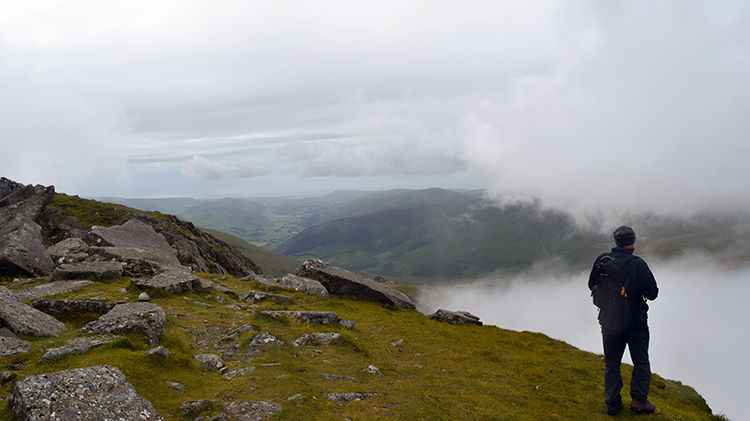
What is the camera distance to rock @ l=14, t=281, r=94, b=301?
74.3 ft

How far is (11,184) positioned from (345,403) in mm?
97418

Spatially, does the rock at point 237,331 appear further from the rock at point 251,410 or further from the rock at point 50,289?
the rock at point 50,289

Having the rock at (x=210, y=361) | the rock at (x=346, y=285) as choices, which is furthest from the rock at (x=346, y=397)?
the rock at (x=346, y=285)

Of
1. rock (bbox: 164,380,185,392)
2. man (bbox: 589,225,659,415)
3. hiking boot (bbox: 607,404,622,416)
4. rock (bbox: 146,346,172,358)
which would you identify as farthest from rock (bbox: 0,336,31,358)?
hiking boot (bbox: 607,404,622,416)

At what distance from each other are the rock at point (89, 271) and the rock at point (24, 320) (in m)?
10.6

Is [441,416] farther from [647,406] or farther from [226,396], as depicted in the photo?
[647,406]

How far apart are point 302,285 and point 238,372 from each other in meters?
22.2

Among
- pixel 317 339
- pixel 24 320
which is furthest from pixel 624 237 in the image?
pixel 24 320

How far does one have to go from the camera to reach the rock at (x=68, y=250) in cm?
3456

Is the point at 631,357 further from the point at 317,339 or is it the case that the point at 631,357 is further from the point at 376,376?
the point at 317,339

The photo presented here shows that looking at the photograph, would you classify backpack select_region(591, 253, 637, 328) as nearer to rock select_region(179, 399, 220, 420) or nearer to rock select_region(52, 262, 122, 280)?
rock select_region(179, 399, 220, 420)

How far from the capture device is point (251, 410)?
12.8 meters

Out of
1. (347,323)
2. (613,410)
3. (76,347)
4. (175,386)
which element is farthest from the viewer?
(347,323)

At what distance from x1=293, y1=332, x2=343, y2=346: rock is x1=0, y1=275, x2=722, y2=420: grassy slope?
21.3 inches
